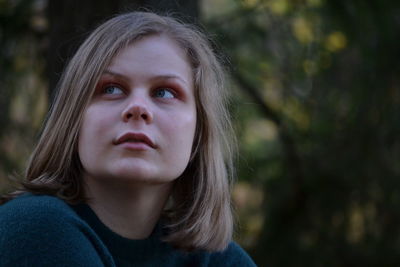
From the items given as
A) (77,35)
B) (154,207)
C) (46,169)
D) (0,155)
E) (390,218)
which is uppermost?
(77,35)

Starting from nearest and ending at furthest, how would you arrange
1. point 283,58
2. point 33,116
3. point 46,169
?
point 46,169, point 33,116, point 283,58

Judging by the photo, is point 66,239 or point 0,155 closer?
point 66,239

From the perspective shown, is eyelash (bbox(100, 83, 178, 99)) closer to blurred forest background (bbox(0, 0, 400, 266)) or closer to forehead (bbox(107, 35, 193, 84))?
forehead (bbox(107, 35, 193, 84))

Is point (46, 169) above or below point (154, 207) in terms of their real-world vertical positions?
above

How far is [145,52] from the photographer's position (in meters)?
2.16

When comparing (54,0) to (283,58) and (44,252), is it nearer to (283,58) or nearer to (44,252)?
(44,252)

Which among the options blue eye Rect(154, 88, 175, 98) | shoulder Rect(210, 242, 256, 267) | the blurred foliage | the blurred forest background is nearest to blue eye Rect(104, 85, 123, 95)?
blue eye Rect(154, 88, 175, 98)

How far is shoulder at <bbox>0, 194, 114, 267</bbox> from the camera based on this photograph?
194 cm

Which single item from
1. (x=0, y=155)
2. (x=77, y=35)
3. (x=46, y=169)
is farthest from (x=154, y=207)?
(x=0, y=155)

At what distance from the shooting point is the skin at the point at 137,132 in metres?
2.04

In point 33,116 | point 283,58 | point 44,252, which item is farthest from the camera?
point 283,58

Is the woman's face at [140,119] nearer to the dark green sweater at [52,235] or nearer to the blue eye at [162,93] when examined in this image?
the blue eye at [162,93]

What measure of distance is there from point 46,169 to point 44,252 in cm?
36

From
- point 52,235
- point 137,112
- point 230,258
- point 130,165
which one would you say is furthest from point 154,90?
point 230,258
